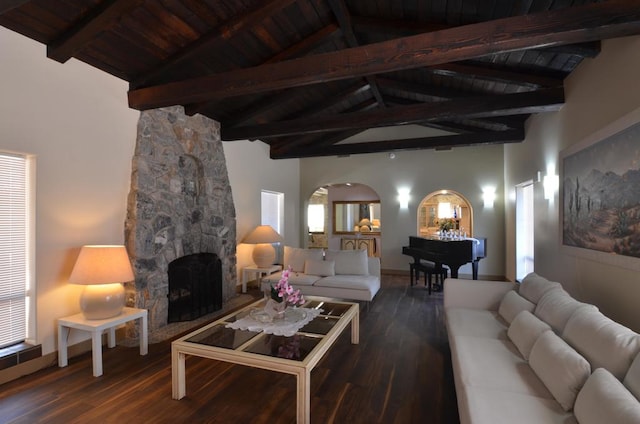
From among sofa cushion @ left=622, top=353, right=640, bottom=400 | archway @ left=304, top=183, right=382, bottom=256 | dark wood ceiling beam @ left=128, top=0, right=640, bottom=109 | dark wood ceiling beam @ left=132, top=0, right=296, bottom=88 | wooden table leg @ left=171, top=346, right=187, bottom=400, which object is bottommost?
wooden table leg @ left=171, top=346, right=187, bottom=400

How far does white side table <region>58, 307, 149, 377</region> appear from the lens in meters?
2.82

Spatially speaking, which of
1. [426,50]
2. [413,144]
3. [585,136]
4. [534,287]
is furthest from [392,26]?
[534,287]

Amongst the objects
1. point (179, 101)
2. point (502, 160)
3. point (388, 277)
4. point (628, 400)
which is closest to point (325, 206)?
point (388, 277)

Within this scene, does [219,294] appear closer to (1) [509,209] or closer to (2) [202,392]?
(2) [202,392]

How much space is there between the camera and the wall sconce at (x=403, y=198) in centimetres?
759

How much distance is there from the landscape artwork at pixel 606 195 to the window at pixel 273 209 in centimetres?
532

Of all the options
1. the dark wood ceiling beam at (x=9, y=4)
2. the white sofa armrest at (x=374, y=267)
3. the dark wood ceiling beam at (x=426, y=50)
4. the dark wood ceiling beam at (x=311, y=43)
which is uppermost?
the dark wood ceiling beam at (x=311, y=43)

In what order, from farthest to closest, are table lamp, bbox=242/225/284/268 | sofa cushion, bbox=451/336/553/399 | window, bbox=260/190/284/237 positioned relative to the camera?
window, bbox=260/190/284/237 → table lamp, bbox=242/225/284/268 → sofa cushion, bbox=451/336/553/399

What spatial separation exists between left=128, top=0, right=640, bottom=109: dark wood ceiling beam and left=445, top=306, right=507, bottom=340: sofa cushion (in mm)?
2331

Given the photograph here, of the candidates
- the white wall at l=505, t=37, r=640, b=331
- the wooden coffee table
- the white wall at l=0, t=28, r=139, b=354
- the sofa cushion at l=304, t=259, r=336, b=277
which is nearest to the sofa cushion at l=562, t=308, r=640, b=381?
the white wall at l=505, t=37, r=640, b=331

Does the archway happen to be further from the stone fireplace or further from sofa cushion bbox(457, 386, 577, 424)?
sofa cushion bbox(457, 386, 577, 424)

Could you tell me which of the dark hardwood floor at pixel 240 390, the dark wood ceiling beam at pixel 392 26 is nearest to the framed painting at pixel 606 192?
the dark hardwood floor at pixel 240 390

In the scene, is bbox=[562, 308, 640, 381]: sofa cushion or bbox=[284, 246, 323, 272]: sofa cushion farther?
bbox=[284, 246, 323, 272]: sofa cushion

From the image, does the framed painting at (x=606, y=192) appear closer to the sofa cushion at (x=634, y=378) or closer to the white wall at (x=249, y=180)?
the sofa cushion at (x=634, y=378)
